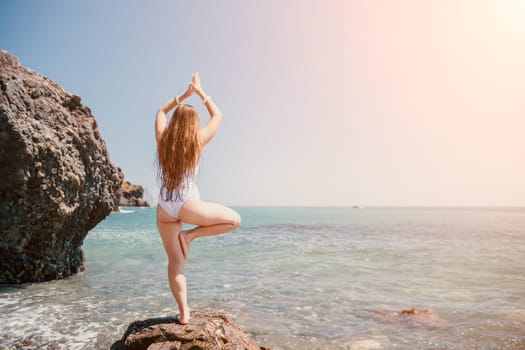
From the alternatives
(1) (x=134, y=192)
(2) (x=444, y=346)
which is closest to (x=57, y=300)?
(2) (x=444, y=346)

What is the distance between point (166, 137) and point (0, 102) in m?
6.58

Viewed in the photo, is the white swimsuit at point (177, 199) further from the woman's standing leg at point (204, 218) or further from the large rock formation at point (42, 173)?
the large rock formation at point (42, 173)

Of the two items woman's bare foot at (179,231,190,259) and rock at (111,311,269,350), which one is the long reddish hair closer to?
woman's bare foot at (179,231,190,259)

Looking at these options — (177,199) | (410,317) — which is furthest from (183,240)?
(410,317)

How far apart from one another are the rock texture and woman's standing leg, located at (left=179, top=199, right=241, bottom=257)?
11927cm

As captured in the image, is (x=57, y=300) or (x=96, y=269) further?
(x=96, y=269)

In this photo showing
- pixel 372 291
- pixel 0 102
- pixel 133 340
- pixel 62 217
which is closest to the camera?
pixel 133 340

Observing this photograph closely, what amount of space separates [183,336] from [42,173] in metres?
7.27

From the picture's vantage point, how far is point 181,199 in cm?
438

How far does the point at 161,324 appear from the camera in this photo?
444 cm

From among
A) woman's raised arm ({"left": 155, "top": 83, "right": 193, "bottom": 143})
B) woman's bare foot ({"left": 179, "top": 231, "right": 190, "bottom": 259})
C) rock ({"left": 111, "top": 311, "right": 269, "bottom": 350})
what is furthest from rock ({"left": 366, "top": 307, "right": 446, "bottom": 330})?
woman's raised arm ({"left": 155, "top": 83, "right": 193, "bottom": 143})

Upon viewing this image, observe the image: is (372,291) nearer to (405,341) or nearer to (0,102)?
(405,341)

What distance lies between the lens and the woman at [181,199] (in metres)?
4.40

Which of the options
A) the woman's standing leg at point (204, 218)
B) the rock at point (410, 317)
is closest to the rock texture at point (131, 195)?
the rock at point (410, 317)
